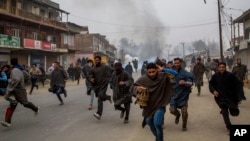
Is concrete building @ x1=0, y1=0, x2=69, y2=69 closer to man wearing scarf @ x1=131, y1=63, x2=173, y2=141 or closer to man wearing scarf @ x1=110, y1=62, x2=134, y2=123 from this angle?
man wearing scarf @ x1=110, y1=62, x2=134, y2=123

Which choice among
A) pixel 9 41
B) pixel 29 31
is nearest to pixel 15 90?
pixel 9 41

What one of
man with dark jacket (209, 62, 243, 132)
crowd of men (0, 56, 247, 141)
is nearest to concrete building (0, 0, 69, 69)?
crowd of men (0, 56, 247, 141)

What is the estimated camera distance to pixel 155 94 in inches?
226

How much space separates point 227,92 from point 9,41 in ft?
77.9

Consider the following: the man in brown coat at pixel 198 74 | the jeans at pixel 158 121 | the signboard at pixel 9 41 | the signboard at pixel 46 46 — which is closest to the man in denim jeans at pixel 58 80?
the man in brown coat at pixel 198 74

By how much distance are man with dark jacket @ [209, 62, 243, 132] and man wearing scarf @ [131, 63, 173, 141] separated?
6.83 ft

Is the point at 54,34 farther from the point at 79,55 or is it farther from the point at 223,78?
the point at 223,78

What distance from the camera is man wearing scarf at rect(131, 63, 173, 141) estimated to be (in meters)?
5.69

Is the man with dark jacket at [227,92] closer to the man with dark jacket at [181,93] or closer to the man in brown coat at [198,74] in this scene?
the man with dark jacket at [181,93]

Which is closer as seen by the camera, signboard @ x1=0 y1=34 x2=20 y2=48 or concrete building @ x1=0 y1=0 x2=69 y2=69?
signboard @ x1=0 y1=34 x2=20 y2=48

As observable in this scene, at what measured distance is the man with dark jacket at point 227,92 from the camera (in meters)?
7.34

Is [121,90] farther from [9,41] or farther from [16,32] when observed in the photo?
[16,32]

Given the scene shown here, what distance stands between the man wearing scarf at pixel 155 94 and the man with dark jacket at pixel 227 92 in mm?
2082

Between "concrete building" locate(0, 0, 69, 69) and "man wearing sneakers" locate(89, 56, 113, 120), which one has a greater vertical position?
"concrete building" locate(0, 0, 69, 69)
